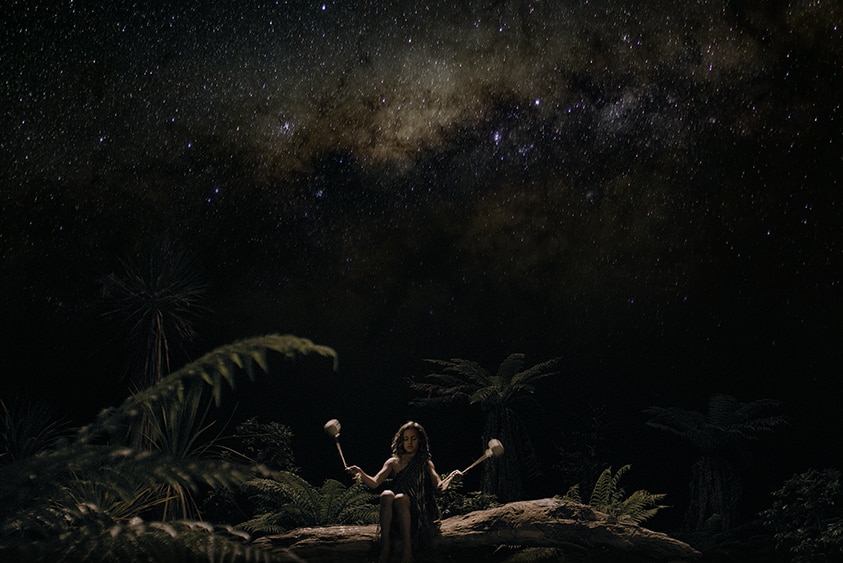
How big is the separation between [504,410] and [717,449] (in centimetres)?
258

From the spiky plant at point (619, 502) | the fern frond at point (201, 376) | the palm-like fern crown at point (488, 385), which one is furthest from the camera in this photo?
the palm-like fern crown at point (488, 385)

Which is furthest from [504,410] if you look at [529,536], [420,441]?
[420,441]

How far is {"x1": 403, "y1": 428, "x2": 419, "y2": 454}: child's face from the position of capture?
21.3 feet

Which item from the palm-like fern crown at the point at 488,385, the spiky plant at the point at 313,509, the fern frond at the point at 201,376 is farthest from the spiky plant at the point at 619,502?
the fern frond at the point at 201,376

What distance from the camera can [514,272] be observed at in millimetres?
11055

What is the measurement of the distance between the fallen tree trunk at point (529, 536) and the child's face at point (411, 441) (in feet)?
2.46

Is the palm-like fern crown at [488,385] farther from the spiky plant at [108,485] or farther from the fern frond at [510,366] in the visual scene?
the spiky plant at [108,485]

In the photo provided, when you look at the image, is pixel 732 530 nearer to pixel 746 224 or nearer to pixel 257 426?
pixel 746 224

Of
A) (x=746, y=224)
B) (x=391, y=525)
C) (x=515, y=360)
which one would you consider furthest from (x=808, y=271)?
(x=391, y=525)

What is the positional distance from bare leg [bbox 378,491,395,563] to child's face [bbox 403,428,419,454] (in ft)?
1.48

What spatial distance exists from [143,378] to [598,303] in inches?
246

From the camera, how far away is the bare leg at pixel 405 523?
5.99m

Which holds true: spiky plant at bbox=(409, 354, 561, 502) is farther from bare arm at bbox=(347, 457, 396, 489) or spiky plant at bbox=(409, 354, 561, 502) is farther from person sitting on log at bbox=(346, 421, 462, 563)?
bare arm at bbox=(347, 457, 396, 489)

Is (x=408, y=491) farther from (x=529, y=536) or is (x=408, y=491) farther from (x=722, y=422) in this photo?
(x=722, y=422)
